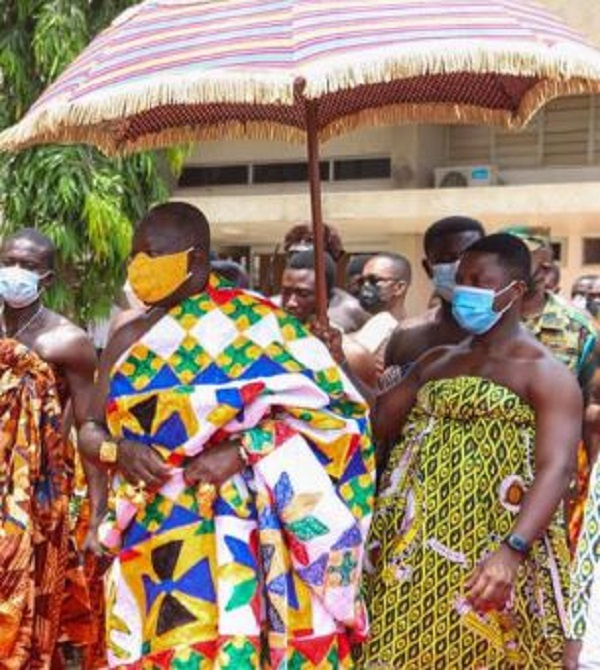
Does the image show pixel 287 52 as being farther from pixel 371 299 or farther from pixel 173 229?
pixel 371 299

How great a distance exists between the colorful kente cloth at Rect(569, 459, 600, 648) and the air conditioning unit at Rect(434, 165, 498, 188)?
1430 centimetres

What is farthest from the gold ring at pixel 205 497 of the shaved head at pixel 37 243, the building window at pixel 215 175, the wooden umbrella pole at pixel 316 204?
the building window at pixel 215 175

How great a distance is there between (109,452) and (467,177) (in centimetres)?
1414

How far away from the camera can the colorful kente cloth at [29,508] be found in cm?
540

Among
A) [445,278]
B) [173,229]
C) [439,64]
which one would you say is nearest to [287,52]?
[439,64]

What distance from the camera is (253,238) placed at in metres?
Answer: 19.8

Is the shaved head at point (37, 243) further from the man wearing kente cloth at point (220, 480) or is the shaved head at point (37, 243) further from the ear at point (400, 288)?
the ear at point (400, 288)

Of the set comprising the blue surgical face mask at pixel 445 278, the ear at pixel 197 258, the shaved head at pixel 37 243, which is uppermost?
the ear at pixel 197 258

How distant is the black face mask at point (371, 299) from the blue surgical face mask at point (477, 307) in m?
3.15

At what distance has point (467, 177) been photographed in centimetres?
1770

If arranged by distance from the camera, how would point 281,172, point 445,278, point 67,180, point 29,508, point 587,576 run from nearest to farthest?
1. point 587,576
2. point 445,278
3. point 29,508
4. point 67,180
5. point 281,172

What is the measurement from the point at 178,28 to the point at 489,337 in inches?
52.4

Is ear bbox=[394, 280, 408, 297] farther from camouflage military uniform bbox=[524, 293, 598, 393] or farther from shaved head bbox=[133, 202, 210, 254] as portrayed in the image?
shaved head bbox=[133, 202, 210, 254]

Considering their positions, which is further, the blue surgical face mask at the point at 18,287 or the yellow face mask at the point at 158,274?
the blue surgical face mask at the point at 18,287
